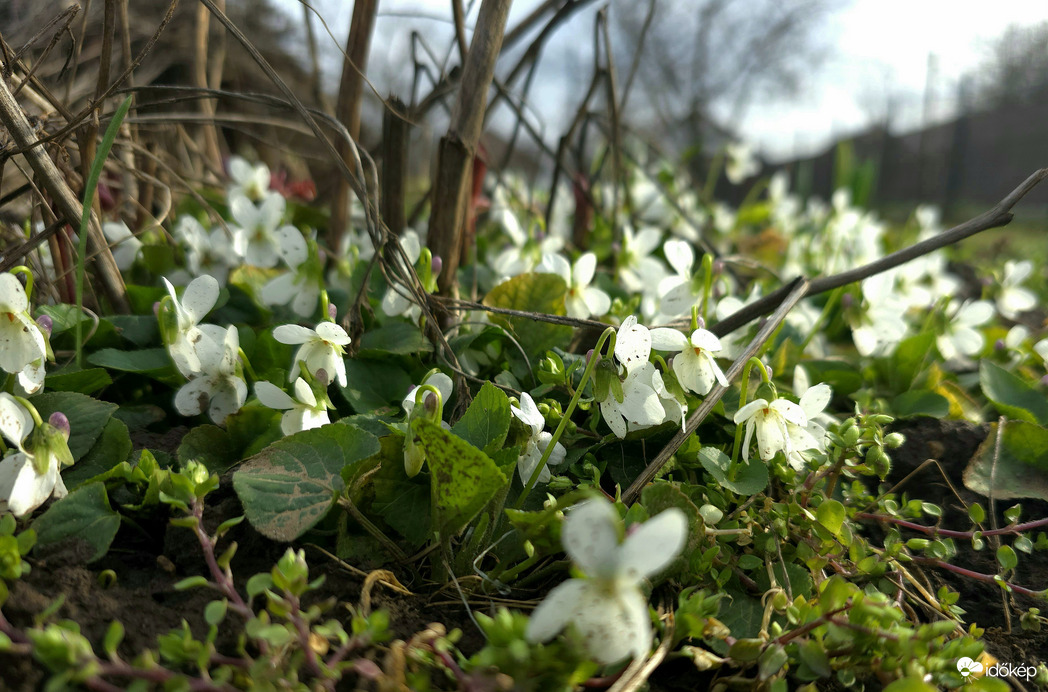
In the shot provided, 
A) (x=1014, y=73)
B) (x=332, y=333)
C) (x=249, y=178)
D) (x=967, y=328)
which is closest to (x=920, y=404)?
(x=967, y=328)

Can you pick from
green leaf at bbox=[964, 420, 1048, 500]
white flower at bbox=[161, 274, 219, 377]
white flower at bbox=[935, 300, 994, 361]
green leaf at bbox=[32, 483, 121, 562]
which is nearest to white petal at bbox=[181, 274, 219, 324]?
white flower at bbox=[161, 274, 219, 377]

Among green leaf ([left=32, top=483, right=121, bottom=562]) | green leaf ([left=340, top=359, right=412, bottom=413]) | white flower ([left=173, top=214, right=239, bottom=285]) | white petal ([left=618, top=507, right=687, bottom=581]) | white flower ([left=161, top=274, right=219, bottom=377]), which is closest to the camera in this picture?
white petal ([left=618, top=507, right=687, bottom=581])

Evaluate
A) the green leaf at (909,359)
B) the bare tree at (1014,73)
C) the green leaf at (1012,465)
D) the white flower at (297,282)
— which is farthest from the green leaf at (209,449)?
the bare tree at (1014,73)

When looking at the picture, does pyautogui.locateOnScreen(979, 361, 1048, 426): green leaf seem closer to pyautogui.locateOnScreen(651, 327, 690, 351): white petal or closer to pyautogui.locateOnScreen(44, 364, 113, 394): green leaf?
pyautogui.locateOnScreen(651, 327, 690, 351): white petal

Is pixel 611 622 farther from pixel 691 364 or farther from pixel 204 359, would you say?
pixel 204 359

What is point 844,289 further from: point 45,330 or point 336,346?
point 45,330

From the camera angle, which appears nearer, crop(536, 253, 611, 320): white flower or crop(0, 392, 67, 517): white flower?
crop(0, 392, 67, 517): white flower

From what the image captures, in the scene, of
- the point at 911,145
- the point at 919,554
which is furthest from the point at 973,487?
the point at 911,145
